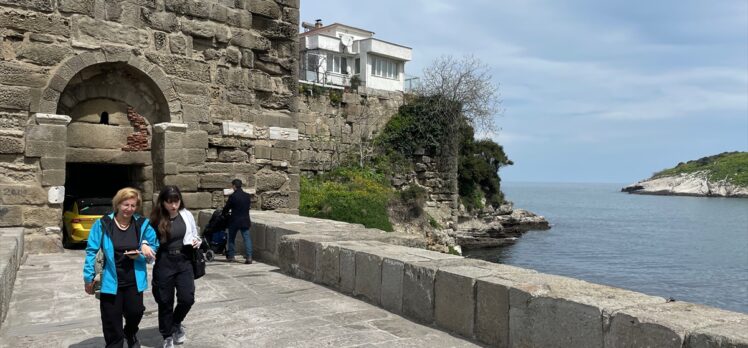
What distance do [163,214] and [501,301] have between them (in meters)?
2.74

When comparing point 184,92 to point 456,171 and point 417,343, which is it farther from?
point 456,171

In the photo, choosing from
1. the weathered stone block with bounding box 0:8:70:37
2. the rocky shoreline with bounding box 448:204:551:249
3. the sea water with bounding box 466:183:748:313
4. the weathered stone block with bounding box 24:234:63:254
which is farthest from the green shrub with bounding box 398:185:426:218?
the weathered stone block with bounding box 0:8:70:37

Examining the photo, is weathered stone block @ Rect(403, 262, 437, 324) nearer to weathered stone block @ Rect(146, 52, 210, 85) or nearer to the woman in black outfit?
the woman in black outfit

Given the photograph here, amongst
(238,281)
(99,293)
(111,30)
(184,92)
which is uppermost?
(111,30)

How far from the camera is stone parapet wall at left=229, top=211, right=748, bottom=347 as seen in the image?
3.61 meters

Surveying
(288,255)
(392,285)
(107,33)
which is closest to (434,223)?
(107,33)

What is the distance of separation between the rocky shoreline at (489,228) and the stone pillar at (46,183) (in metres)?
20.9

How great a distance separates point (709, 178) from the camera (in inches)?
4488

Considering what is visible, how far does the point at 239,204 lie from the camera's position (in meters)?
9.28

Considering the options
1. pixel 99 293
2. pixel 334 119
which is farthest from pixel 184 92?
pixel 334 119

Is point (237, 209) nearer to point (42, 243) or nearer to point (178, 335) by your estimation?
point (42, 243)

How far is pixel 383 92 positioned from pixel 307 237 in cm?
2129

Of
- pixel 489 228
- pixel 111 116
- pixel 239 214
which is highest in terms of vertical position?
pixel 111 116

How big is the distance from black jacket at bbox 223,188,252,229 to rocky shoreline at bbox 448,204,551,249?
68.1 feet
